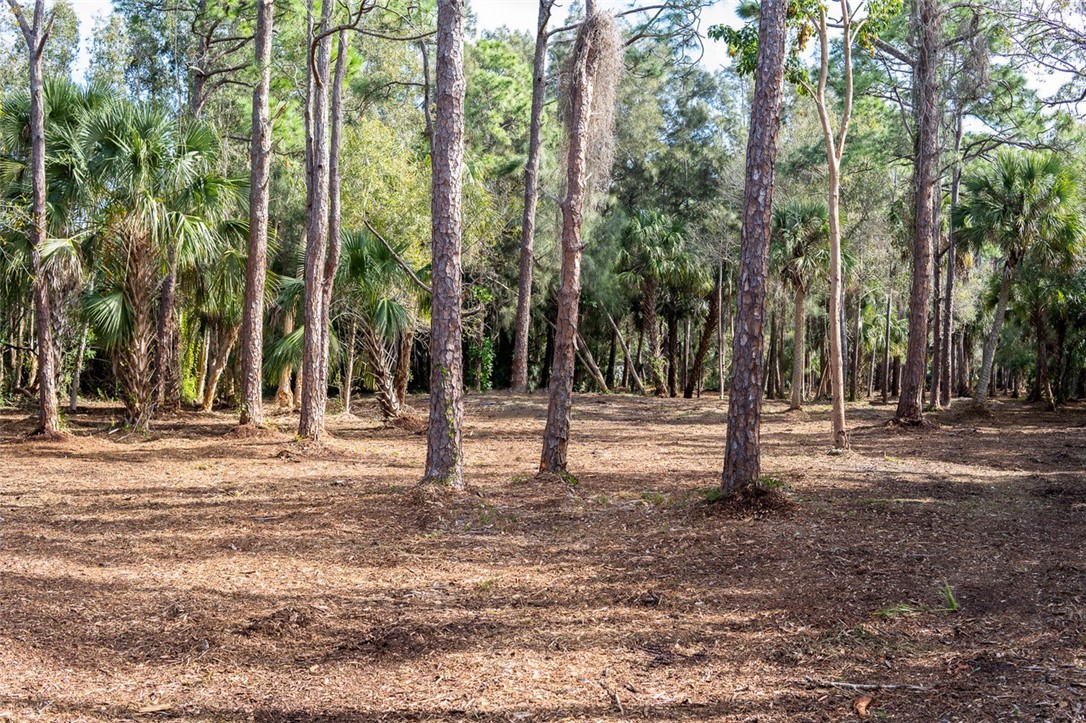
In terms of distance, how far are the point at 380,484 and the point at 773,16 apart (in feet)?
20.2

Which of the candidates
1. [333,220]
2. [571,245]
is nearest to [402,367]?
[333,220]

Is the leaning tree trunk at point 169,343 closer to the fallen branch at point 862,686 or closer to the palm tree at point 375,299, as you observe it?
the palm tree at point 375,299

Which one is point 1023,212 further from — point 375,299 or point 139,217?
point 139,217

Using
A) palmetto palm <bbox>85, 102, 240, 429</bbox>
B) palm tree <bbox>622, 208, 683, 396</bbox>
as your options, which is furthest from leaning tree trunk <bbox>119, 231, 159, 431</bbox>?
palm tree <bbox>622, 208, 683, 396</bbox>

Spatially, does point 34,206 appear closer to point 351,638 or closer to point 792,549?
point 351,638

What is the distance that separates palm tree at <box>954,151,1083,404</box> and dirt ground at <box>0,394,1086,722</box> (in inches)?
435

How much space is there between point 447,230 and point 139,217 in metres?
7.29

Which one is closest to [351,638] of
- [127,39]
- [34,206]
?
[34,206]

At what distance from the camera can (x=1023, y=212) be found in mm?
20094

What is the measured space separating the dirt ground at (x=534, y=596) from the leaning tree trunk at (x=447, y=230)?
966mm

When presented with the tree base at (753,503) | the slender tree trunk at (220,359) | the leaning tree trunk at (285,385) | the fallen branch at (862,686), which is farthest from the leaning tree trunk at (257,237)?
the fallen branch at (862,686)

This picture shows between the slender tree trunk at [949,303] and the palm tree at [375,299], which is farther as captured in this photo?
the slender tree trunk at [949,303]

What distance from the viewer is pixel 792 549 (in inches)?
263

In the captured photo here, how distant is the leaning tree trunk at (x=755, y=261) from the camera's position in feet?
25.1
